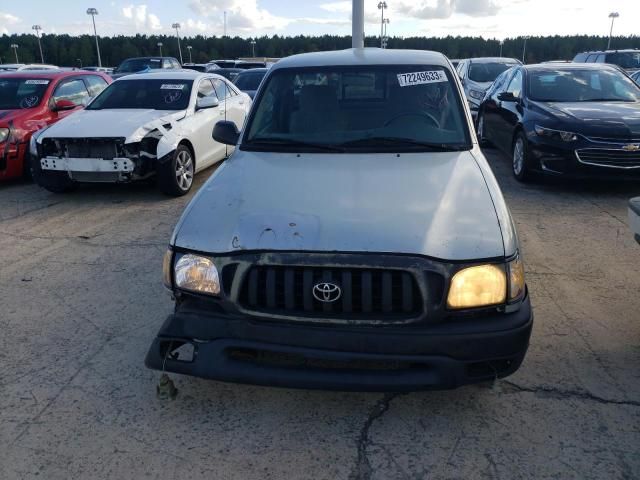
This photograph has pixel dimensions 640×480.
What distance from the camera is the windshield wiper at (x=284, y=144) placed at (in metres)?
3.59

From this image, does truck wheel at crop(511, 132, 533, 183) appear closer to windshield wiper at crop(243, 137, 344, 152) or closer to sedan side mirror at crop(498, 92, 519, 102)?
sedan side mirror at crop(498, 92, 519, 102)

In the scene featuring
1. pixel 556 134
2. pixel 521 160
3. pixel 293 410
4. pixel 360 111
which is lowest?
pixel 293 410

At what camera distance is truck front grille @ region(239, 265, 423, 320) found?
2416 mm

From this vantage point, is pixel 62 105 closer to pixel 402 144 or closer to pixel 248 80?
pixel 248 80

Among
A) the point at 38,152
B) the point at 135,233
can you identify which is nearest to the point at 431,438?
the point at 135,233

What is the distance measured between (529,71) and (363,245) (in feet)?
23.4

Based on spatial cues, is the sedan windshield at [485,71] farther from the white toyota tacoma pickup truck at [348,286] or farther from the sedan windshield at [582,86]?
the white toyota tacoma pickup truck at [348,286]

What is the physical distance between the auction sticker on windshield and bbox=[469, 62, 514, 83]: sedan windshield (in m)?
11.4

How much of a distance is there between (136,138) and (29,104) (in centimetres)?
293

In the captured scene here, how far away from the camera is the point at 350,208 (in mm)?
2727

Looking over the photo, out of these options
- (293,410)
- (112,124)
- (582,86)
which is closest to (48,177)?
(112,124)

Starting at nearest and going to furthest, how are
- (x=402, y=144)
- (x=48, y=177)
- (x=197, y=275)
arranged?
(x=197, y=275) < (x=402, y=144) < (x=48, y=177)

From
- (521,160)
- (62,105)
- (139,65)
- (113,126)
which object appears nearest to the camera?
(113,126)

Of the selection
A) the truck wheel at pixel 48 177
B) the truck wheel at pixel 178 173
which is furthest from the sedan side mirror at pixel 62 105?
the truck wheel at pixel 178 173
